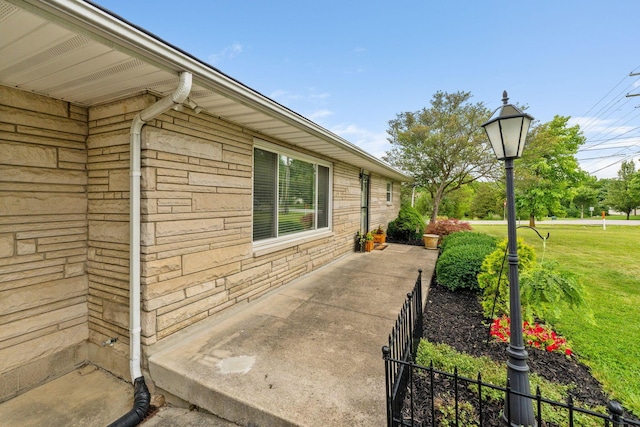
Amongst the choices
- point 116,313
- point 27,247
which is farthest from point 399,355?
point 27,247

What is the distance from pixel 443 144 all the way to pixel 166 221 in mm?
13984

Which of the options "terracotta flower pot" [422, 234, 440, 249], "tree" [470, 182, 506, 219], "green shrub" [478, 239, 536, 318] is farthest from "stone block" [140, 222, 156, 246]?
"tree" [470, 182, 506, 219]

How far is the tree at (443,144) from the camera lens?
523 inches

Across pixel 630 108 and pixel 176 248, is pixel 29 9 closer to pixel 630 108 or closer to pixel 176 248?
pixel 176 248

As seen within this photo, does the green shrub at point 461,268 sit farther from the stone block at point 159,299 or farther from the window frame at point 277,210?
the stone block at point 159,299

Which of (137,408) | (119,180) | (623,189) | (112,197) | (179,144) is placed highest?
A: (623,189)

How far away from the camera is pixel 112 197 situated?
9.20 feet

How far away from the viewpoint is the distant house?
7.46ft

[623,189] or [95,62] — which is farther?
[623,189]

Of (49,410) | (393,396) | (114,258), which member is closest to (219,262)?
(114,258)

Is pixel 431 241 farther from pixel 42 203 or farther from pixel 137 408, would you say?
pixel 42 203

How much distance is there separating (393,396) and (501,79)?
1512 centimetres

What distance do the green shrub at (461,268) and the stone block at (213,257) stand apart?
3695 millimetres

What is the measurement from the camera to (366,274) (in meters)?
5.66
